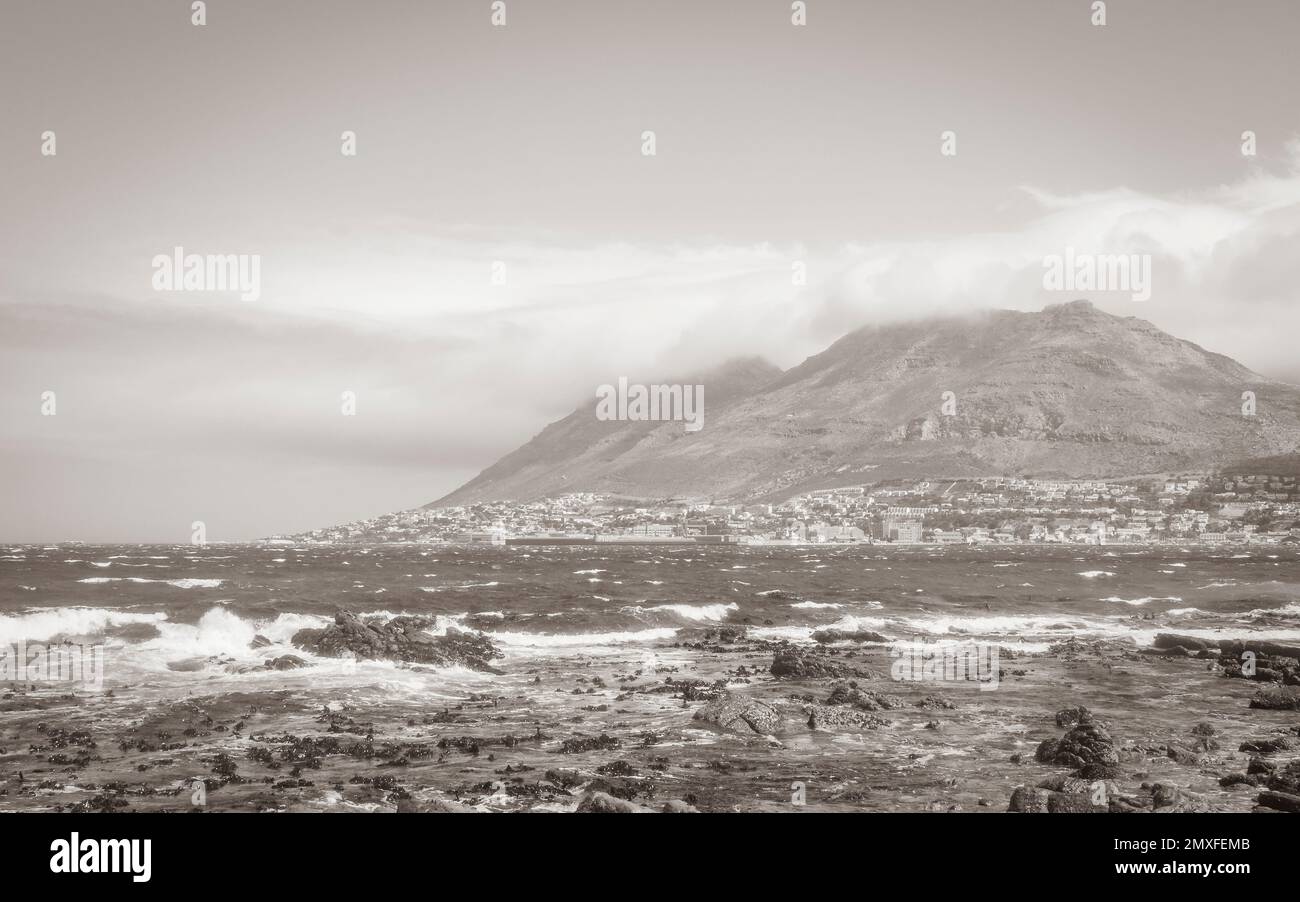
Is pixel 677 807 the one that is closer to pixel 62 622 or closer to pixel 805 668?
pixel 805 668

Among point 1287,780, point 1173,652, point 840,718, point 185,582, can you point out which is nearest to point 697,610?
point 1173,652

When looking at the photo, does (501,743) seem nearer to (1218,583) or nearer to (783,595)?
(783,595)

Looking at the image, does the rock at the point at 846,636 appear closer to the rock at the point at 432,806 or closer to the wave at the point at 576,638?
the wave at the point at 576,638

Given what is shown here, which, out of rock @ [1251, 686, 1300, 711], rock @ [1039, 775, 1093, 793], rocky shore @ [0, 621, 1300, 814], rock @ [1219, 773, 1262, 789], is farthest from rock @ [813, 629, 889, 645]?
rock @ [1039, 775, 1093, 793]

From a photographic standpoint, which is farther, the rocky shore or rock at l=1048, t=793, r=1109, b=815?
the rocky shore

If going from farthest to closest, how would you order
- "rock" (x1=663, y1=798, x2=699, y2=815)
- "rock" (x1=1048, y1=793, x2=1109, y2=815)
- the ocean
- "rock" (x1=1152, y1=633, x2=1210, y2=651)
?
"rock" (x1=1152, y1=633, x2=1210, y2=651) → the ocean → "rock" (x1=663, y1=798, x2=699, y2=815) → "rock" (x1=1048, y1=793, x2=1109, y2=815)

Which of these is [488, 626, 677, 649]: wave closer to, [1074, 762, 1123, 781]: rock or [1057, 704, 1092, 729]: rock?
[1057, 704, 1092, 729]: rock
